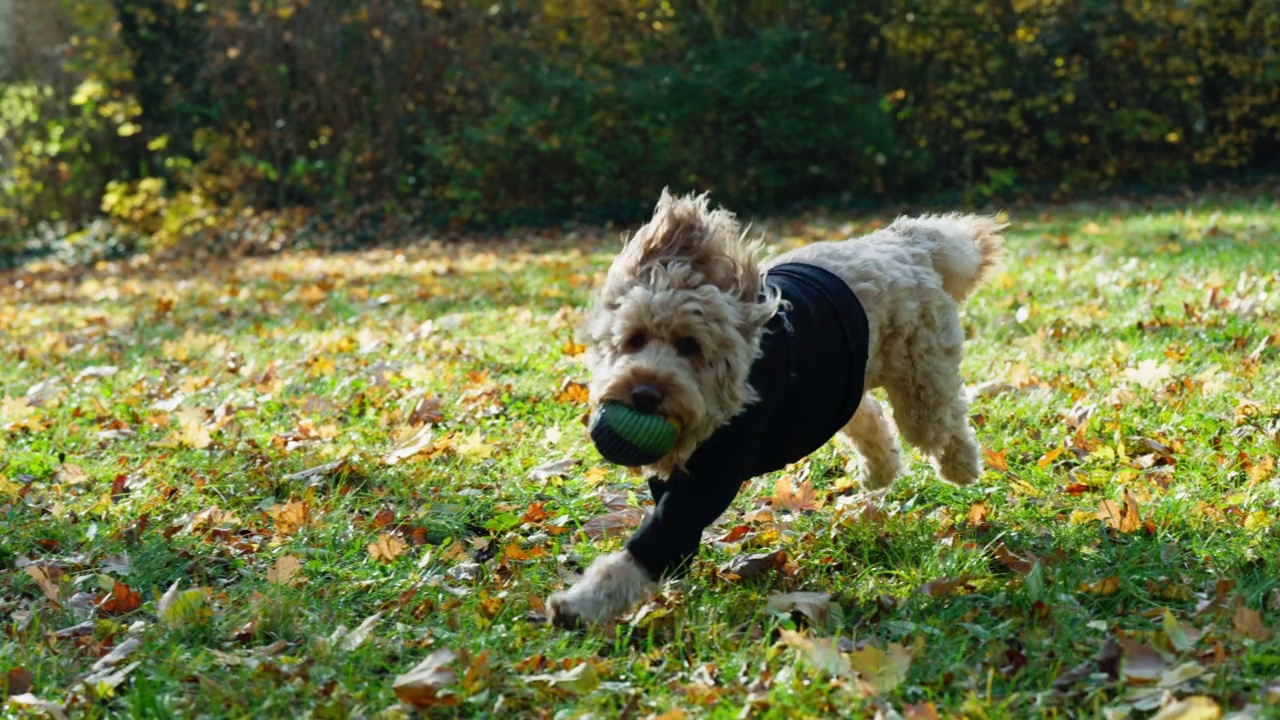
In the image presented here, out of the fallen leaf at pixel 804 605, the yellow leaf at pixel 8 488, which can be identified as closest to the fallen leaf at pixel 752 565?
the fallen leaf at pixel 804 605

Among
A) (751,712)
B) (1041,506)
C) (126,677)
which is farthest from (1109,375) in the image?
(126,677)

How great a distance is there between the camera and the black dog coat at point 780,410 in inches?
136

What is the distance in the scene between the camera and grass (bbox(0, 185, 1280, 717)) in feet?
9.80

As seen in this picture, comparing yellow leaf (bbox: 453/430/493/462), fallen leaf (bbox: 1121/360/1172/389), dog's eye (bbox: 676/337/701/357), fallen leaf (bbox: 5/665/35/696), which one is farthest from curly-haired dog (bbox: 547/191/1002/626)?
fallen leaf (bbox: 1121/360/1172/389)

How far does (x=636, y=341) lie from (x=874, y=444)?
1505 mm

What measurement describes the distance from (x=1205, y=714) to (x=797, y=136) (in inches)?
543

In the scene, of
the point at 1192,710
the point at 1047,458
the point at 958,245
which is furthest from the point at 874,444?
the point at 1192,710

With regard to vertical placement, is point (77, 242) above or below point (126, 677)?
below

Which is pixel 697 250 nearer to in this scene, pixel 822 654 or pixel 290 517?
pixel 822 654

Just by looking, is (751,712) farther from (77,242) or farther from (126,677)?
(77,242)

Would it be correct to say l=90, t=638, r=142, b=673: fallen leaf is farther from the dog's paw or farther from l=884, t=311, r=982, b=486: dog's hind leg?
l=884, t=311, r=982, b=486: dog's hind leg

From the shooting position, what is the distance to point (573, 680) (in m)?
3.03

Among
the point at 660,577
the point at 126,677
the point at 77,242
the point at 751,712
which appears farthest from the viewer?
the point at 77,242

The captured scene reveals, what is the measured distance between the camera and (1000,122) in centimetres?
1647
